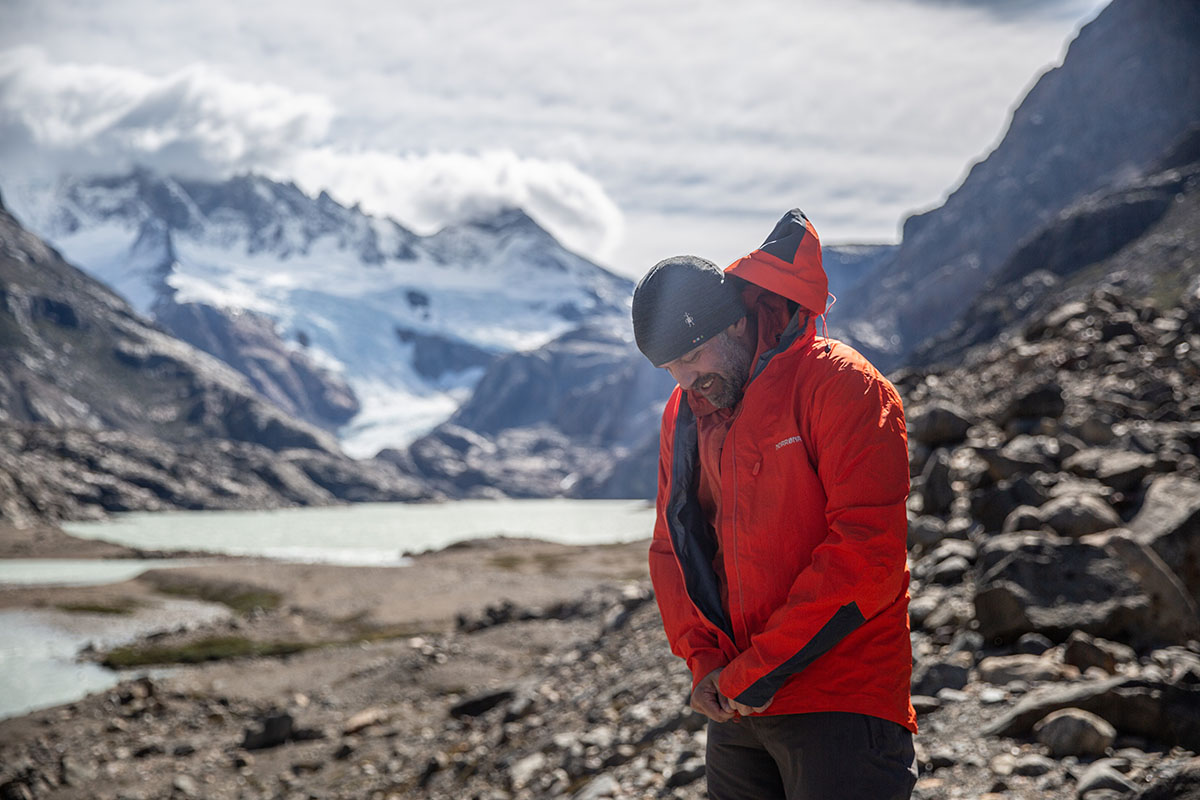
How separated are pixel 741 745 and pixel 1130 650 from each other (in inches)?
209

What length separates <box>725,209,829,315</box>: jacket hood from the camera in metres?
3.42

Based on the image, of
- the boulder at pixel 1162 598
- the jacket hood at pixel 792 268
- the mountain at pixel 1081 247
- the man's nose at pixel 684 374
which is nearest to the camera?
the jacket hood at pixel 792 268

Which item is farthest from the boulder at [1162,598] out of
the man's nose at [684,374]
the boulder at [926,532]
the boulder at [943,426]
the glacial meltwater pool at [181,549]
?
the glacial meltwater pool at [181,549]

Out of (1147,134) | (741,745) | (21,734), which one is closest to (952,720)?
(741,745)

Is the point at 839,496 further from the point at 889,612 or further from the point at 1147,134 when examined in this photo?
the point at 1147,134

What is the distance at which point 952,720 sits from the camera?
6781 millimetres

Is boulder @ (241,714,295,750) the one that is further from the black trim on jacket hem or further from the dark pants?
the black trim on jacket hem

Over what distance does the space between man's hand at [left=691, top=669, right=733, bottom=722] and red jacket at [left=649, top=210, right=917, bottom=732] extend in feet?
0.30

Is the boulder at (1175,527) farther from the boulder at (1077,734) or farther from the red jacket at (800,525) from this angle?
the red jacket at (800,525)

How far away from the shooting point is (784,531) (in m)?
3.29

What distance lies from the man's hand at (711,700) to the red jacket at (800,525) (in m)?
0.09

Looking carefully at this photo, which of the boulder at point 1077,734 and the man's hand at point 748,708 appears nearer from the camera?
the man's hand at point 748,708

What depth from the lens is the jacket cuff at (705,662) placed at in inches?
141

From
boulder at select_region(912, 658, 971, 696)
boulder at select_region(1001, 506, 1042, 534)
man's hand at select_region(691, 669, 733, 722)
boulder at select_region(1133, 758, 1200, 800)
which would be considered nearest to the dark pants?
man's hand at select_region(691, 669, 733, 722)
